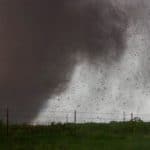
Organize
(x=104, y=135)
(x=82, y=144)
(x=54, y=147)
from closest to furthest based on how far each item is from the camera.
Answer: (x=54, y=147), (x=82, y=144), (x=104, y=135)

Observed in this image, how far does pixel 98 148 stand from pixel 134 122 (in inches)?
613

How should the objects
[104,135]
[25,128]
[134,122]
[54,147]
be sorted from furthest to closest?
[134,122]
[25,128]
[104,135]
[54,147]

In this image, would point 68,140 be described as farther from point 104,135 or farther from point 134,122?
point 134,122

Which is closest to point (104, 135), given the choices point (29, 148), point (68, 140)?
point (68, 140)

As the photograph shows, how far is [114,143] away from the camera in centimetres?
3161

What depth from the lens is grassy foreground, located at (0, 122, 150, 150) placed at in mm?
29656

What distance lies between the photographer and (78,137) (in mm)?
34969

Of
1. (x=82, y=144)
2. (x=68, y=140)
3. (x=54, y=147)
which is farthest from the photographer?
(x=68, y=140)

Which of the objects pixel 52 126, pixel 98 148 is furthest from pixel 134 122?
pixel 98 148

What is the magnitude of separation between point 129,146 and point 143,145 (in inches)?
34.3

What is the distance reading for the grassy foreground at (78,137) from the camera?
2966 centimetres

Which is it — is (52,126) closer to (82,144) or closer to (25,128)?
(25,128)

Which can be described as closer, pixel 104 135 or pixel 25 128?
pixel 104 135

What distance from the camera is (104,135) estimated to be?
36.6m
